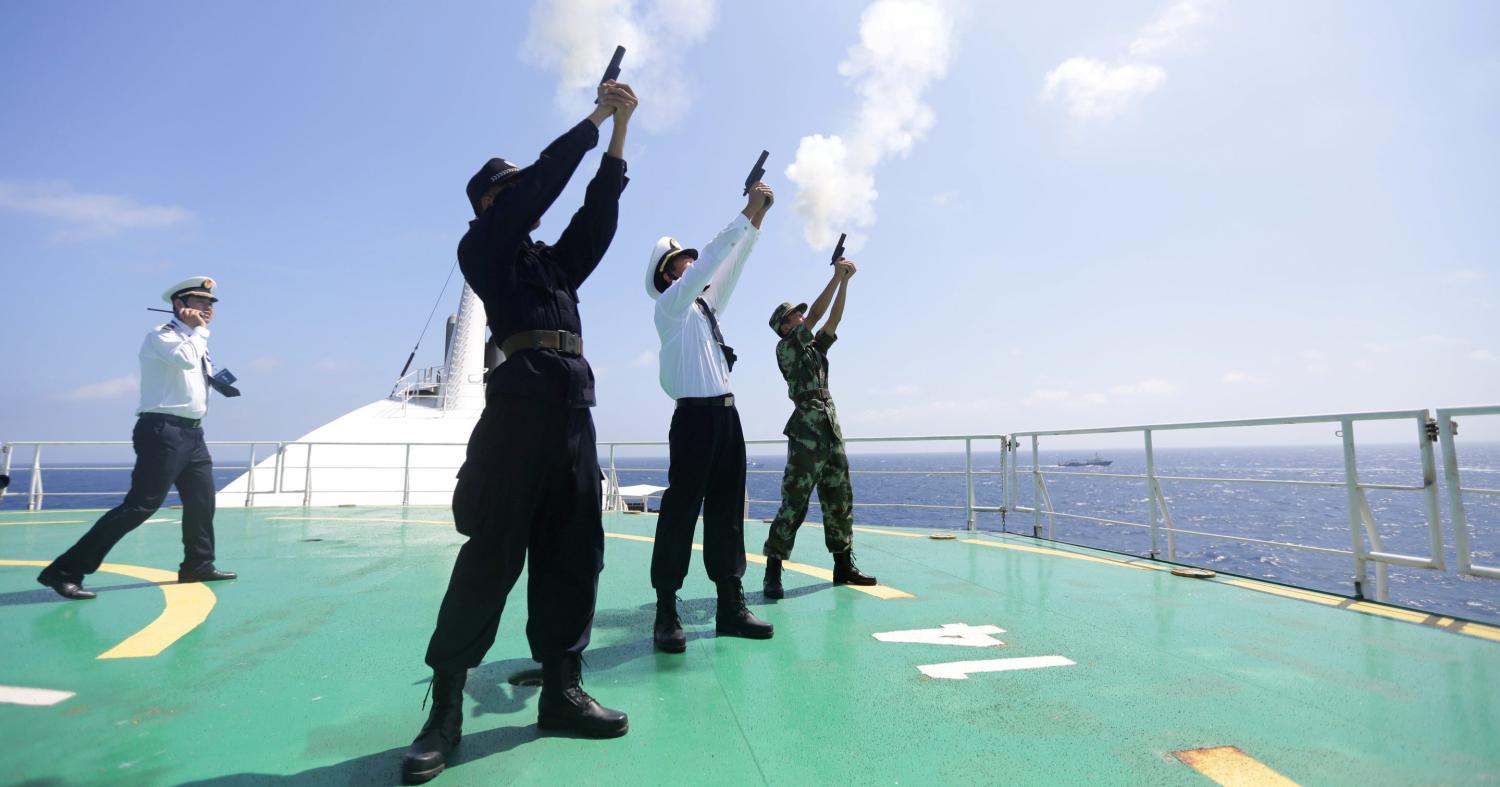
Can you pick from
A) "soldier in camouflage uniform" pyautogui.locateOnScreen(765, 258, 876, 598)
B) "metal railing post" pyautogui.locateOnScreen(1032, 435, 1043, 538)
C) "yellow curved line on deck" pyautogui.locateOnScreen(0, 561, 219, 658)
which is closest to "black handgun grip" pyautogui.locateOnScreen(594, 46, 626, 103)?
"soldier in camouflage uniform" pyautogui.locateOnScreen(765, 258, 876, 598)

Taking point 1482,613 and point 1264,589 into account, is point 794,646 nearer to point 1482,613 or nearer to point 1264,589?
point 1264,589

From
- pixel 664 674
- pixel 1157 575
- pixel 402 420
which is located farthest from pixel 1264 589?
pixel 402 420

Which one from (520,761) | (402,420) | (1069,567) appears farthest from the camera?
(402,420)

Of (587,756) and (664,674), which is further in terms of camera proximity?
(664,674)

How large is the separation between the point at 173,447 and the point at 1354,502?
7.02m

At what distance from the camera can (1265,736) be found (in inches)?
73.5

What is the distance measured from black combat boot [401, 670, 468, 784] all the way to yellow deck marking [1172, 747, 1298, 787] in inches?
76.1

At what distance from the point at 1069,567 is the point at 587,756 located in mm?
4209

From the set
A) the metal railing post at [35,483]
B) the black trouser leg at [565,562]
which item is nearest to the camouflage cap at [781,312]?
the black trouser leg at [565,562]

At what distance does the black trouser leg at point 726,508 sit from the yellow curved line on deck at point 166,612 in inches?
91.3

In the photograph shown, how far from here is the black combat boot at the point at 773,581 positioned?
381cm

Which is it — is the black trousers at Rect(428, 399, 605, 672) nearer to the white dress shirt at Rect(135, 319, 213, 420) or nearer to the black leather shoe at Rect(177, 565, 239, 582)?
the white dress shirt at Rect(135, 319, 213, 420)

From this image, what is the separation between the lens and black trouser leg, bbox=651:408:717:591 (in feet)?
9.36

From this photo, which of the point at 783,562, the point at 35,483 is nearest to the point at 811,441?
the point at 783,562
